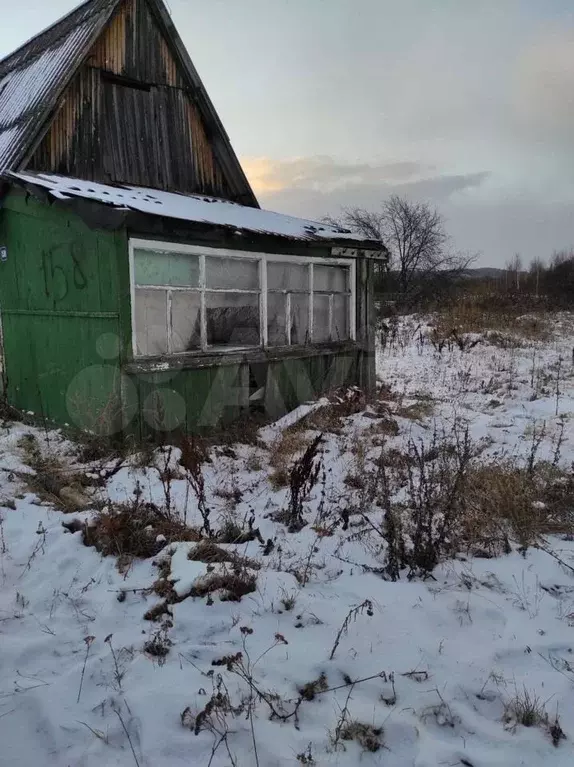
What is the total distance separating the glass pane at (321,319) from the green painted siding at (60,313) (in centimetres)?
363

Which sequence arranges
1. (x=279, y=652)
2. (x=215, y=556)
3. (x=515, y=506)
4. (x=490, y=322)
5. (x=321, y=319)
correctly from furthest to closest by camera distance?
(x=490, y=322)
(x=321, y=319)
(x=515, y=506)
(x=215, y=556)
(x=279, y=652)

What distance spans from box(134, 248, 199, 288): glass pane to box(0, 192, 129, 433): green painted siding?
391mm

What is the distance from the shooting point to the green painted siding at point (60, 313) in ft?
20.4

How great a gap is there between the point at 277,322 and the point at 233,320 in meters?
0.73

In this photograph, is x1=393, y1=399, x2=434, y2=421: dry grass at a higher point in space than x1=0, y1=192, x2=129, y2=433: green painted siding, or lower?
lower

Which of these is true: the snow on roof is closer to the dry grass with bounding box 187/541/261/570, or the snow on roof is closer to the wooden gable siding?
the wooden gable siding

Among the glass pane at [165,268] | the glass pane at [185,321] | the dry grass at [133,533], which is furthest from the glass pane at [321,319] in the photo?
the dry grass at [133,533]

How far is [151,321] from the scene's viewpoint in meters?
6.62

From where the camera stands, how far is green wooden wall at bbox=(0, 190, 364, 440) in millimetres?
6194

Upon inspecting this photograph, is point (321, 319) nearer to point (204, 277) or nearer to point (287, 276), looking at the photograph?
point (287, 276)

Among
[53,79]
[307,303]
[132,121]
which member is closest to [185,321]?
[307,303]

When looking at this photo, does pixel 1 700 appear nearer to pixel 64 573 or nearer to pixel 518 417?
pixel 64 573

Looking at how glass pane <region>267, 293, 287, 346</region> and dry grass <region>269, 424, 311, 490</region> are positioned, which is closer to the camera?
dry grass <region>269, 424, 311, 490</region>

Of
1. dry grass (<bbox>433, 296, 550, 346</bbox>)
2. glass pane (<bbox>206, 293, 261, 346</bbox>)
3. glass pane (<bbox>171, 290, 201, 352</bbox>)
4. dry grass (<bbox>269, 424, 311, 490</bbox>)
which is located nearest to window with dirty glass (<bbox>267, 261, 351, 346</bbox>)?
glass pane (<bbox>206, 293, 261, 346</bbox>)
